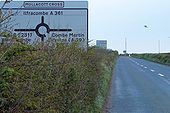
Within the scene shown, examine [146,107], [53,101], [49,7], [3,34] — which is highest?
[49,7]

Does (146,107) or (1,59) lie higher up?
(1,59)

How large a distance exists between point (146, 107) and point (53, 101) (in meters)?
9.53

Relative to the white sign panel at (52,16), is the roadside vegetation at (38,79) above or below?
below

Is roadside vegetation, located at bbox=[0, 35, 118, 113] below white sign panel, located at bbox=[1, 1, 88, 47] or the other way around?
below

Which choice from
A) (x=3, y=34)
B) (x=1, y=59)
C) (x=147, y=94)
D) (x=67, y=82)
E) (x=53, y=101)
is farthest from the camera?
(x=147, y=94)

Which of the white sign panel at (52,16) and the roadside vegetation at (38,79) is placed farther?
the white sign panel at (52,16)

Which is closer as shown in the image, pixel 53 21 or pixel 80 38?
pixel 53 21

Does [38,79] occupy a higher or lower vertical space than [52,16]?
lower

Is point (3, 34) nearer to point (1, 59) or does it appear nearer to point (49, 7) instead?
point (1, 59)

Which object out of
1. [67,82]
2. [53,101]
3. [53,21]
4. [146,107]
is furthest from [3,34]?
[146,107]

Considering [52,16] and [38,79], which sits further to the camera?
[52,16]

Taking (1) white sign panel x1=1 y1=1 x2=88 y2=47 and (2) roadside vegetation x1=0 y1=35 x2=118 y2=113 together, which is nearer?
(2) roadside vegetation x1=0 y1=35 x2=118 y2=113

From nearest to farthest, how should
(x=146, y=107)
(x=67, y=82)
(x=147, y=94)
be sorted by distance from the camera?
(x=67, y=82)
(x=146, y=107)
(x=147, y=94)

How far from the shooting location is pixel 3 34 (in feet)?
16.9
